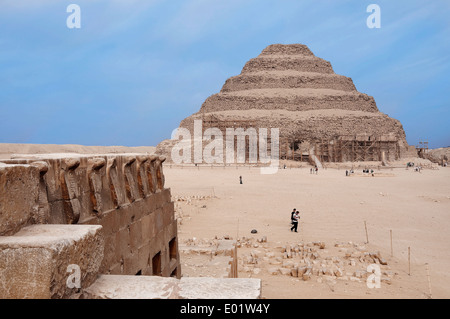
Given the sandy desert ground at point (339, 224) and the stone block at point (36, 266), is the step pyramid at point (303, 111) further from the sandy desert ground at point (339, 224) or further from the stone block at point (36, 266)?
the stone block at point (36, 266)

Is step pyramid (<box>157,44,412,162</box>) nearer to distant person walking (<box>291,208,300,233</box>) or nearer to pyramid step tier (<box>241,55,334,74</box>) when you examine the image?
pyramid step tier (<box>241,55,334,74</box>)

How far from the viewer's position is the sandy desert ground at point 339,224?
26.2 ft

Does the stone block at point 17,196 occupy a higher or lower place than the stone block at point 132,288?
higher

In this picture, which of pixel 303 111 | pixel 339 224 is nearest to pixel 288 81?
pixel 303 111

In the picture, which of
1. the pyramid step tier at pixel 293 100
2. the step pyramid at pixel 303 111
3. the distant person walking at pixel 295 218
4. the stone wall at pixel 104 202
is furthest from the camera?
the pyramid step tier at pixel 293 100

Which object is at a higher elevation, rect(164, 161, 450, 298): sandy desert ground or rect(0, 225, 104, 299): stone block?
rect(0, 225, 104, 299): stone block

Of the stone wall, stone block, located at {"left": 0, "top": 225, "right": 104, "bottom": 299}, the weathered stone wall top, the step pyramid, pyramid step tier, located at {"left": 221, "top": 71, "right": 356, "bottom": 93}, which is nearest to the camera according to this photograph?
stone block, located at {"left": 0, "top": 225, "right": 104, "bottom": 299}

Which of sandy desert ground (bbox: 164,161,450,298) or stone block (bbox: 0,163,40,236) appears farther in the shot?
sandy desert ground (bbox: 164,161,450,298)

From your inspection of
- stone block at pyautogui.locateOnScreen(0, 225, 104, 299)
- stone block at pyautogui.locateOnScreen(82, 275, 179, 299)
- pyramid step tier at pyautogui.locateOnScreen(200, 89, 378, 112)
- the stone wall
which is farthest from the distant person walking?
pyramid step tier at pyautogui.locateOnScreen(200, 89, 378, 112)

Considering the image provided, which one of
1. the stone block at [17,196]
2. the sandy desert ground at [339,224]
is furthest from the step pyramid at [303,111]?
the stone block at [17,196]

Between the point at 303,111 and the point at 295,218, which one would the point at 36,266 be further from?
the point at 303,111

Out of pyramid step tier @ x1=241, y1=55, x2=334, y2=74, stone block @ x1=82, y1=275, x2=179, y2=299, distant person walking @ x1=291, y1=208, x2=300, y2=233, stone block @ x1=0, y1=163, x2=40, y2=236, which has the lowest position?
distant person walking @ x1=291, y1=208, x2=300, y2=233

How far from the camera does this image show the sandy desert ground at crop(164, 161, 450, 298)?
7988mm

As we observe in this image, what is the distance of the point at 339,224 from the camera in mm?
14711
